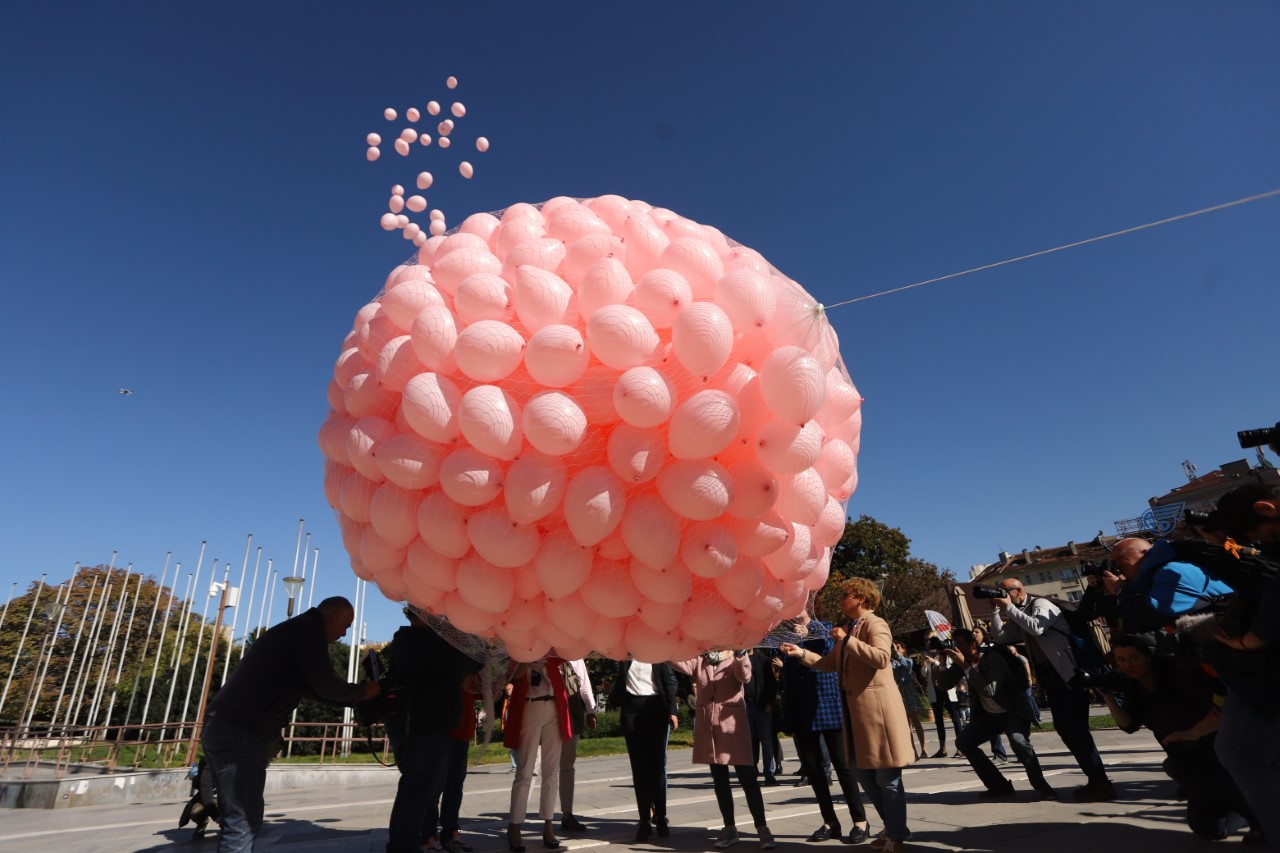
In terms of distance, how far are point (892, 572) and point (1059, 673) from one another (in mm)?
27237

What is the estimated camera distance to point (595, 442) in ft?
11.3

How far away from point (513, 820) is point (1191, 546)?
4.98 metres

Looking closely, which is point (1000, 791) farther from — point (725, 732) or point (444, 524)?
point (444, 524)

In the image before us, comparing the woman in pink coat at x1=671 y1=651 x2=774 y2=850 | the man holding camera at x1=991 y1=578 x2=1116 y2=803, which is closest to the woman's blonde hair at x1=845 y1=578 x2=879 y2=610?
the woman in pink coat at x1=671 y1=651 x2=774 y2=850

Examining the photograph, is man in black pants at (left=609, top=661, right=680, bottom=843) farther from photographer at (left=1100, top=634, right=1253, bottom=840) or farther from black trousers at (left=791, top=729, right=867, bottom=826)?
photographer at (left=1100, top=634, right=1253, bottom=840)

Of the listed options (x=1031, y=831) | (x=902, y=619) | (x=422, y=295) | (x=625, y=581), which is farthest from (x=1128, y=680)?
(x=902, y=619)

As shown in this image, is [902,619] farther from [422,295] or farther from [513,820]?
[422,295]

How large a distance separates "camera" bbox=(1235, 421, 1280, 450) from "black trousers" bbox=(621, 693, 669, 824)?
15.0ft

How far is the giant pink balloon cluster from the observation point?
3246mm

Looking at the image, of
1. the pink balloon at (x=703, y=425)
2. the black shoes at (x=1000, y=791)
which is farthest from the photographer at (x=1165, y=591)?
the black shoes at (x=1000, y=791)

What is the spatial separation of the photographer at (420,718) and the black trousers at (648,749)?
1.71m

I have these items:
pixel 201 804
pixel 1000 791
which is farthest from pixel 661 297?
pixel 201 804

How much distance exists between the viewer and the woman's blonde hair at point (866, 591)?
5.18m

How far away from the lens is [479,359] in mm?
3334
